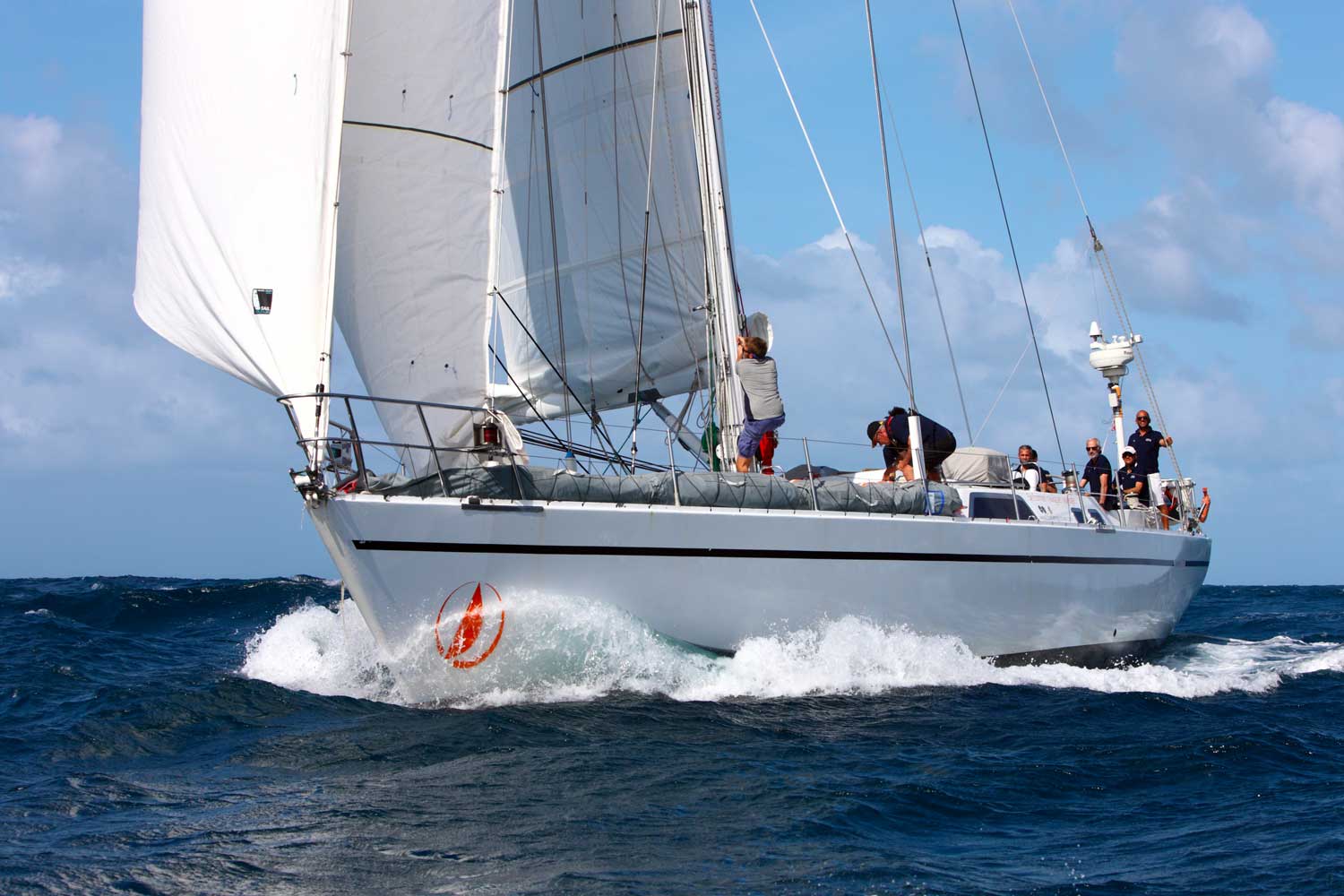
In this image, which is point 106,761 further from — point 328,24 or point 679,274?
point 679,274

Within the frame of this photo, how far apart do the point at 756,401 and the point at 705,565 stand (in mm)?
2204

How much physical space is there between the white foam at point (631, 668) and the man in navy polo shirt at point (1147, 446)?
4.09m

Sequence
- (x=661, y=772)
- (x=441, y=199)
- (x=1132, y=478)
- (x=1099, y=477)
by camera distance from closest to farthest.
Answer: (x=661, y=772) < (x=441, y=199) < (x=1099, y=477) < (x=1132, y=478)

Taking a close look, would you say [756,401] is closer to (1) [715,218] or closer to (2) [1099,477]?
(1) [715,218]

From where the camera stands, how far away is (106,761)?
25.3 ft

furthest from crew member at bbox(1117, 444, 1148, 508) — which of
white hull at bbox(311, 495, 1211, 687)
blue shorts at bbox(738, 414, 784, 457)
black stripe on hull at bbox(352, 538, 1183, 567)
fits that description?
blue shorts at bbox(738, 414, 784, 457)

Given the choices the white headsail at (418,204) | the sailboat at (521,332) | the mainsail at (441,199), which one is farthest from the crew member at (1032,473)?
the white headsail at (418,204)

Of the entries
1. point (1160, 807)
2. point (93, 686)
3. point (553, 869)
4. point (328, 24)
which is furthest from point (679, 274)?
point (553, 869)

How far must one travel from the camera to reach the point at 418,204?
36.6ft

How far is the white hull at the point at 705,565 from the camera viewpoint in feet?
28.9

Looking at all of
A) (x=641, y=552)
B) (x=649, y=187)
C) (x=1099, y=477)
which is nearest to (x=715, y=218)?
(x=649, y=187)

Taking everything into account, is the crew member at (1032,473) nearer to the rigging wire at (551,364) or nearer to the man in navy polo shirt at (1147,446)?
the man in navy polo shirt at (1147,446)

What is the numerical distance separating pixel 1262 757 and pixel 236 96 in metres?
9.06

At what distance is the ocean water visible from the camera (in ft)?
18.3
